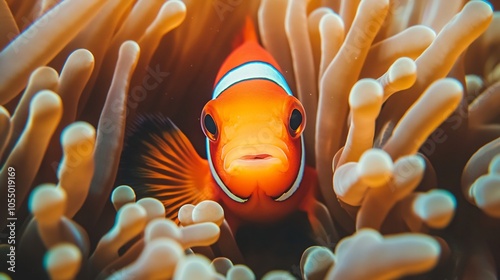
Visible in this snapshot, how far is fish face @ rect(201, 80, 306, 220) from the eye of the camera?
98cm

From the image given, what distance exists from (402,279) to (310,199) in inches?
13.1

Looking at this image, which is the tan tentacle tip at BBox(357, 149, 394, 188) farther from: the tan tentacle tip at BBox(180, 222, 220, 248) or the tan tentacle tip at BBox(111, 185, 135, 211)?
the tan tentacle tip at BBox(111, 185, 135, 211)

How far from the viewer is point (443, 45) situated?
929 millimetres

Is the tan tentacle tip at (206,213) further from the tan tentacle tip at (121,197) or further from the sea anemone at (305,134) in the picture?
the tan tentacle tip at (121,197)

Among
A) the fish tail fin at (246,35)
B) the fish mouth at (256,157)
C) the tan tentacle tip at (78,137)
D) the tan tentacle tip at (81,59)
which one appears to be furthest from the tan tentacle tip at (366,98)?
the fish tail fin at (246,35)

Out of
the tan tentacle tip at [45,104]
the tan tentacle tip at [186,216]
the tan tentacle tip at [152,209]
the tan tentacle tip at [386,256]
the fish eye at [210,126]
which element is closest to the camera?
the tan tentacle tip at [386,256]

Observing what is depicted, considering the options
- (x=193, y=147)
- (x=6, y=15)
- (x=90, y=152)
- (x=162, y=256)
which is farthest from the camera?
(x=193, y=147)

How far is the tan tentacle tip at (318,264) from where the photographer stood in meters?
0.84

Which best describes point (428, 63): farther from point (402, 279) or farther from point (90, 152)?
point (90, 152)

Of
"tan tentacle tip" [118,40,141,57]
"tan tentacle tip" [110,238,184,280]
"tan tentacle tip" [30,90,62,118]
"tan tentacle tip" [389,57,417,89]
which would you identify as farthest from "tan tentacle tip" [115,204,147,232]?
"tan tentacle tip" [389,57,417,89]

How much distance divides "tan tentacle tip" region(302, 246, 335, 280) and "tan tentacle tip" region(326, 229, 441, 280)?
0.73 feet

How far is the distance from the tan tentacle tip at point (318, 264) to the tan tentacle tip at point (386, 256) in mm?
223

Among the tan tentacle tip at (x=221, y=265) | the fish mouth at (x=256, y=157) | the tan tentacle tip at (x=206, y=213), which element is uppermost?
the fish mouth at (x=256, y=157)

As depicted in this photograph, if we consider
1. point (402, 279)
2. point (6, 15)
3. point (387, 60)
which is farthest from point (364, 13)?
point (6, 15)
